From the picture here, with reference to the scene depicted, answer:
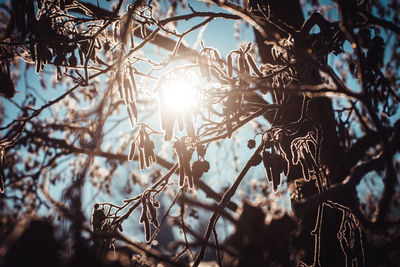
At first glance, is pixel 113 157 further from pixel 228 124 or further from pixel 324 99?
pixel 324 99

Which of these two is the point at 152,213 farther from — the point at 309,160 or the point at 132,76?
the point at 309,160

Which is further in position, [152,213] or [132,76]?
[152,213]

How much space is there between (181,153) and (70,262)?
38.0 inches

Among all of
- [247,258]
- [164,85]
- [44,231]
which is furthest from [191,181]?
[44,231]

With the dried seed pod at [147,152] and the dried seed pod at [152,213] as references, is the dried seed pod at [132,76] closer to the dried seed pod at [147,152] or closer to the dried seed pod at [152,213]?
the dried seed pod at [147,152]

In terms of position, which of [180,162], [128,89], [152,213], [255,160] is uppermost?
[128,89]

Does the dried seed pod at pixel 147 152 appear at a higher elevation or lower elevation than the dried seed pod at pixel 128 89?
lower

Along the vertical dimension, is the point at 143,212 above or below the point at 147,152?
below

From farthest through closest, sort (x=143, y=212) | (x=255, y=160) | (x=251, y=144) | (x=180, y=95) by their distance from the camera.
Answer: (x=251, y=144), (x=255, y=160), (x=143, y=212), (x=180, y=95)

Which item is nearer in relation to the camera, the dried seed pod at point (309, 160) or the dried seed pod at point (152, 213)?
the dried seed pod at point (309, 160)

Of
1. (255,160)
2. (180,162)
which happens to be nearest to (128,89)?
(180,162)

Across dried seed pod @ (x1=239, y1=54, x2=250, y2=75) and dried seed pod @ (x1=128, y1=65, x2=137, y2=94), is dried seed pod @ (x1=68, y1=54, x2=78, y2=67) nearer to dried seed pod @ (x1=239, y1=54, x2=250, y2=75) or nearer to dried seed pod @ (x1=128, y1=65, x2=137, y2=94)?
dried seed pod @ (x1=128, y1=65, x2=137, y2=94)

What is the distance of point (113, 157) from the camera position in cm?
332

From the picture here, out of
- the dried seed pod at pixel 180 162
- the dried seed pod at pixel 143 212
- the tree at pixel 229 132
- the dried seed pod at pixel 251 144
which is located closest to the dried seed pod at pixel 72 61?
the tree at pixel 229 132
